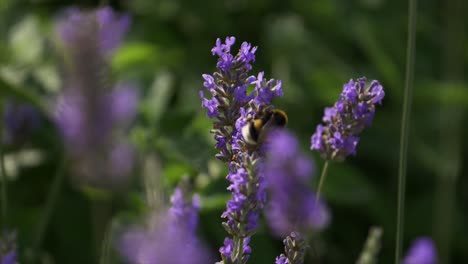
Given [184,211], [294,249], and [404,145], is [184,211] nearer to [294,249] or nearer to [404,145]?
[294,249]

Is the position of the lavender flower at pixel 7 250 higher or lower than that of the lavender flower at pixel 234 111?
lower

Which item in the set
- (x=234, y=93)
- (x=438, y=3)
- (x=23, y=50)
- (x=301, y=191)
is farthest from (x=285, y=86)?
(x=301, y=191)

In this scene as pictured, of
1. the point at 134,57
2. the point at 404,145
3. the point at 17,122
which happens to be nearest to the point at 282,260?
the point at 404,145

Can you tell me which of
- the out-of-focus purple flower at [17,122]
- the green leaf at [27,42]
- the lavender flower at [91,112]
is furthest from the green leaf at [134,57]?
the lavender flower at [91,112]

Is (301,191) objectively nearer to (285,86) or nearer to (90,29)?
(90,29)

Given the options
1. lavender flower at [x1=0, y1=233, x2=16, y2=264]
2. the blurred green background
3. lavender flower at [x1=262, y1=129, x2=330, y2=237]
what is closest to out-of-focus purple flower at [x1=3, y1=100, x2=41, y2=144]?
the blurred green background

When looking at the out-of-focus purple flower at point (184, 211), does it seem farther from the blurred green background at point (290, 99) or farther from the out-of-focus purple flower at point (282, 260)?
the blurred green background at point (290, 99)
